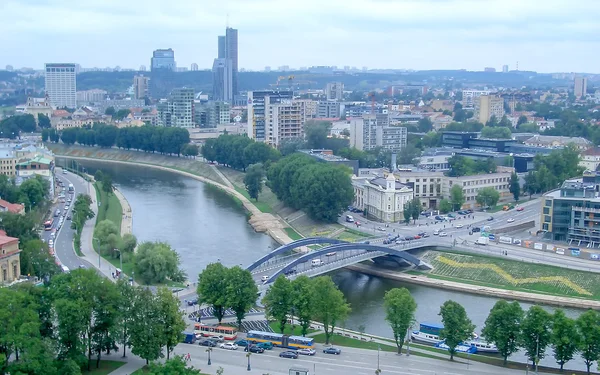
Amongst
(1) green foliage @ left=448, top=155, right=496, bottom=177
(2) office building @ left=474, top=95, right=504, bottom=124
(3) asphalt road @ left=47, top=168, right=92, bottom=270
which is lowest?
(3) asphalt road @ left=47, top=168, right=92, bottom=270

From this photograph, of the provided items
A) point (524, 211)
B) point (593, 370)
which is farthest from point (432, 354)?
point (524, 211)

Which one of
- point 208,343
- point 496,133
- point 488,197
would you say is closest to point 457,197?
point 488,197

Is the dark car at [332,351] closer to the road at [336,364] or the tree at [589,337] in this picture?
the road at [336,364]

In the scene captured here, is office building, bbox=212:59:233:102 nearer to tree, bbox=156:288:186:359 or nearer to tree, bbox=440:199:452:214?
tree, bbox=440:199:452:214

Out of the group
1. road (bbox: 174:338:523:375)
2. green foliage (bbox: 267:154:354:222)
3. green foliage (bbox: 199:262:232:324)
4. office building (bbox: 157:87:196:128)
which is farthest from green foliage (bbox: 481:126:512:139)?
road (bbox: 174:338:523:375)

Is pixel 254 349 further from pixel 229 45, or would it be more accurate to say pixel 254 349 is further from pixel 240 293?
pixel 229 45

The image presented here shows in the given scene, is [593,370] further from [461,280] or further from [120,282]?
[120,282]
